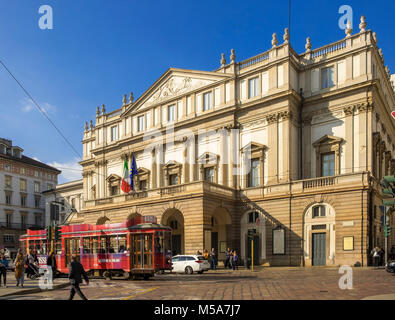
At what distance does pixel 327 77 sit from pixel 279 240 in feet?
48.3

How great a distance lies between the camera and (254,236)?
3653cm

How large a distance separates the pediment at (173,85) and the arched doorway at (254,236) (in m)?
13.7

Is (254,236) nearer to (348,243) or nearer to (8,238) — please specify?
(348,243)

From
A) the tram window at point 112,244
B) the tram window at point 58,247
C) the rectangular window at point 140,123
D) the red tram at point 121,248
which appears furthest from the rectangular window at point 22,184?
the tram window at point 112,244

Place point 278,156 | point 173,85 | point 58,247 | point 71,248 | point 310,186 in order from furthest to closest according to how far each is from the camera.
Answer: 1. point 173,85
2. point 278,156
3. point 310,186
4. point 58,247
5. point 71,248

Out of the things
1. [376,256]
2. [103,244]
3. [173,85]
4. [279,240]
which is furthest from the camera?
[173,85]

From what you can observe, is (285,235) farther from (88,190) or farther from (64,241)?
(88,190)

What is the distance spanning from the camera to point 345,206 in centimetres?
3177

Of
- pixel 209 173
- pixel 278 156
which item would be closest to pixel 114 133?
pixel 209 173

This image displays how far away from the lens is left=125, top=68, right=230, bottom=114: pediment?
42031 millimetres

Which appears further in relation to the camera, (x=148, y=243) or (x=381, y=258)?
(x=381, y=258)

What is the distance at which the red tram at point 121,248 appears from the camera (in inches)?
919

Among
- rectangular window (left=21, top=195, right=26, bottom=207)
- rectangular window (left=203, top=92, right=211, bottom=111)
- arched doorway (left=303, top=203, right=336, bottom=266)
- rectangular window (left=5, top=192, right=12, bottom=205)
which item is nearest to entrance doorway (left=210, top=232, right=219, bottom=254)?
arched doorway (left=303, top=203, right=336, bottom=266)

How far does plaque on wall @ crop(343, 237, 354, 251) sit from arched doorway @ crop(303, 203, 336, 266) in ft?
3.42
